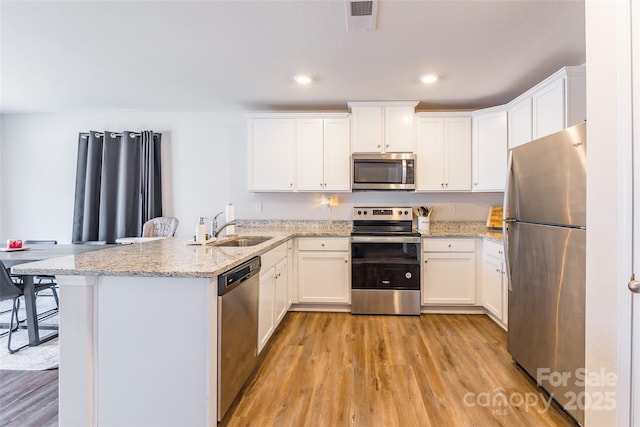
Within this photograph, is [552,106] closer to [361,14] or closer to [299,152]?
[361,14]

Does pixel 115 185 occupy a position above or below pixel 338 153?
below

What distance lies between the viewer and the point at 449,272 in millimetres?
3268

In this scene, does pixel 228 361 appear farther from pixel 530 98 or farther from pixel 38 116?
pixel 38 116

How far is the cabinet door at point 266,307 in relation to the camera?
2.17m

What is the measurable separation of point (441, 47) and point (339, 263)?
2.22 m

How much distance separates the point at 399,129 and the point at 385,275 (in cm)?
168

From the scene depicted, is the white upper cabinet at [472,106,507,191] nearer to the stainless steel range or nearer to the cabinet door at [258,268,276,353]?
the stainless steel range

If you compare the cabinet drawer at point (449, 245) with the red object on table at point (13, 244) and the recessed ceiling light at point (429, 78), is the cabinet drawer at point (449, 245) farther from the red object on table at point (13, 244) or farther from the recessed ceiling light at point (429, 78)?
the red object on table at point (13, 244)

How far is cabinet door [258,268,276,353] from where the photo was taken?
2168mm

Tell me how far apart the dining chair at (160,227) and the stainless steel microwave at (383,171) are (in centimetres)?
220

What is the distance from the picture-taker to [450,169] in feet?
11.6

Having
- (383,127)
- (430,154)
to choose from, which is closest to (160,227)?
(383,127)

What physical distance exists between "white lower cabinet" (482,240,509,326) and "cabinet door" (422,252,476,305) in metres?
0.14

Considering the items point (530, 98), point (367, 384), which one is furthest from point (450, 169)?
point (367, 384)
